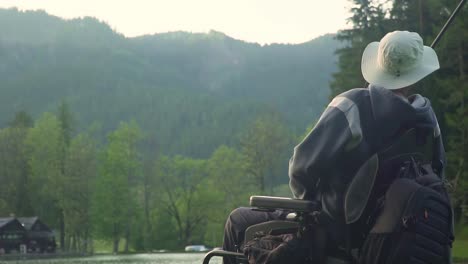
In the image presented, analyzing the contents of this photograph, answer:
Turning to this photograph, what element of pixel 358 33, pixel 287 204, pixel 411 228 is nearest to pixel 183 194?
pixel 358 33

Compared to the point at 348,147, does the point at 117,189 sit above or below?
below

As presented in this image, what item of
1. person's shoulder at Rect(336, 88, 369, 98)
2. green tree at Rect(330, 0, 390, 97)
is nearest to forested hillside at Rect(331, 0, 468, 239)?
green tree at Rect(330, 0, 390, 97)

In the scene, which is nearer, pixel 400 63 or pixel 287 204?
pixel 287 204

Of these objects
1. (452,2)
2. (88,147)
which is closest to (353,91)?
(452,2)

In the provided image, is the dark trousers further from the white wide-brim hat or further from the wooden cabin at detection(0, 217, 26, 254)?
the wooden cabin at detection(0, 217, 26, 254)

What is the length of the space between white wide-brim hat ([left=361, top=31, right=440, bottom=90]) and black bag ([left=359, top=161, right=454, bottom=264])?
52 cm

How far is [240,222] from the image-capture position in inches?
151

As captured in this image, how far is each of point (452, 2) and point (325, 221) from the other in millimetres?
34473

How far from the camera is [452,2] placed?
119ft

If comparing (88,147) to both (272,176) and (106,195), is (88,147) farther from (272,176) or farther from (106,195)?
(272,176)

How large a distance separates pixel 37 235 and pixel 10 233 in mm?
2295

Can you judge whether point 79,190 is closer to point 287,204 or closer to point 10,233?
point 10,233

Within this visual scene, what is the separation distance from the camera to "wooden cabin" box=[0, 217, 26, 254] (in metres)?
72.1

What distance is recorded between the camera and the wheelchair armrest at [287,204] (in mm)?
3412
